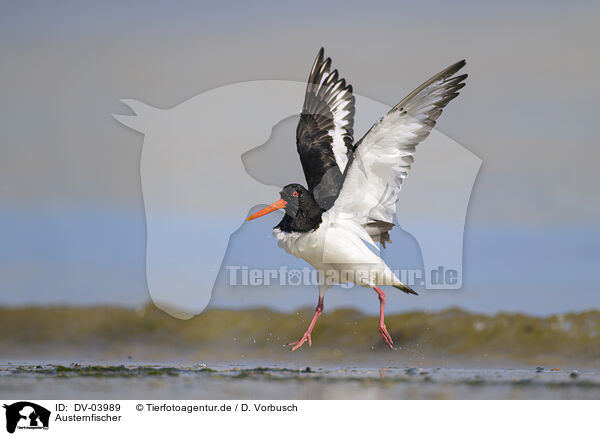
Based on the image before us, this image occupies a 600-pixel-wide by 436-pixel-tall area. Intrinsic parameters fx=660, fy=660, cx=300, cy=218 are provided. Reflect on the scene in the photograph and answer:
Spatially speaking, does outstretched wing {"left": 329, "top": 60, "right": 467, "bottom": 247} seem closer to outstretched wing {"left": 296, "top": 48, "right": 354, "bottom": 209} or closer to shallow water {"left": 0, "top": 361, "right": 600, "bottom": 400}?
outstretched wing {"left": 296, "top": 48, "right": 354, "bottom": 209}

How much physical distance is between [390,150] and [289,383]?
7.53ft

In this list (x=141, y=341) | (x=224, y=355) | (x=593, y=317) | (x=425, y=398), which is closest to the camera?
(x=425, y=398)

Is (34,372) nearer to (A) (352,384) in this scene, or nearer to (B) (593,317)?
(A) (352,384)

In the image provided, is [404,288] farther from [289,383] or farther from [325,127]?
[325,127]

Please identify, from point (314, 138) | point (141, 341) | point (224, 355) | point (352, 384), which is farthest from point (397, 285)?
point (141, 341)

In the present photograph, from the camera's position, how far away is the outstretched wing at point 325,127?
6859 millimetres

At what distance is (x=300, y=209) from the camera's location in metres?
6.39

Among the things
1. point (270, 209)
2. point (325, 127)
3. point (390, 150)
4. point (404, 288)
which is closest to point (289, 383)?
point (404, 288)

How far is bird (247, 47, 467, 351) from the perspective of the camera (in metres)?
6.02

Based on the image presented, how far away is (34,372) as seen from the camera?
20.8ft

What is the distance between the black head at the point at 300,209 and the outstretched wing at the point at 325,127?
1.22 feet

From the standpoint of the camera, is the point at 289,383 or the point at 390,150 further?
the point at 390,150

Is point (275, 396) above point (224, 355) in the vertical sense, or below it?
below

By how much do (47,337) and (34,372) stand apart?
3632 mm
